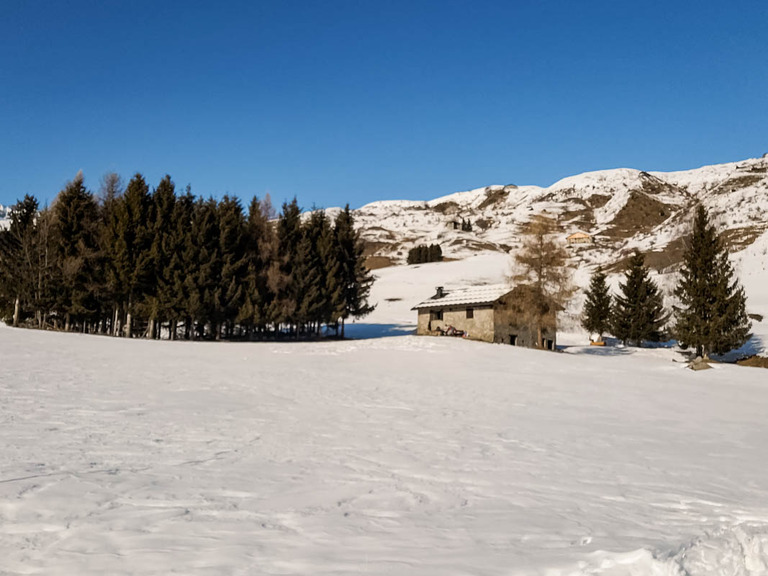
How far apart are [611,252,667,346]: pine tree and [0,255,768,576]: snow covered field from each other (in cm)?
3004

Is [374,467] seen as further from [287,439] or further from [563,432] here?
[563,432]

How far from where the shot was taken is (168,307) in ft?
127

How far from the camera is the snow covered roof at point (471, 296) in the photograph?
43.9 meters

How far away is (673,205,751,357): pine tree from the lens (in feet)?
118

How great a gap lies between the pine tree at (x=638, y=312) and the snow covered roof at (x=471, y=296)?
11.9 meters

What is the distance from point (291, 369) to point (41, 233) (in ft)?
91.8

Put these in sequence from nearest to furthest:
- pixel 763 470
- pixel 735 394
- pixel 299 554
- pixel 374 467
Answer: pixel 299 554 → pixel 374 467 → pixel 763 470 → pixel 735 394

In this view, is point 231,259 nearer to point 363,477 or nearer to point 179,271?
point 179,271

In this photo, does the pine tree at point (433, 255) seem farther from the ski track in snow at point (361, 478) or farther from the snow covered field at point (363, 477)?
the ski track in snow at point (361, 478)

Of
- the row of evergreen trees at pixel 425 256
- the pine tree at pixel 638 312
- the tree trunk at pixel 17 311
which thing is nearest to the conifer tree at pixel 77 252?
the tree trunk at pixel 17 311

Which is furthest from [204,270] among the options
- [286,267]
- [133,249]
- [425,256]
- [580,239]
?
[580,239]

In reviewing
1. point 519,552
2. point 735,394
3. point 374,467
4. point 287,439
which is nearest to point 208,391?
point 287,439

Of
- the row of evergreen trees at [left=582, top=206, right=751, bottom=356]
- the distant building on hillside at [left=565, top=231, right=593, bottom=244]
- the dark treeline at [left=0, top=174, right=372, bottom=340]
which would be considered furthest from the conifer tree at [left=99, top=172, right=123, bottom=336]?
the distant building on hillside at [left=565, top=231, right=593, bottom=244]

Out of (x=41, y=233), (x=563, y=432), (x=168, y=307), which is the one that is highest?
(x=41, y=233)
